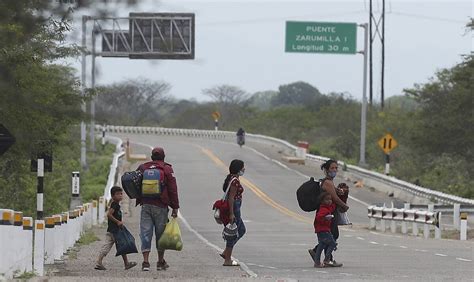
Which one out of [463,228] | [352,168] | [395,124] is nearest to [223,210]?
[463,228]

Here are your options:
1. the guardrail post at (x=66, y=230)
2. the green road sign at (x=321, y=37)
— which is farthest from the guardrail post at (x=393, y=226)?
the green road sign at (x=321, y=37)

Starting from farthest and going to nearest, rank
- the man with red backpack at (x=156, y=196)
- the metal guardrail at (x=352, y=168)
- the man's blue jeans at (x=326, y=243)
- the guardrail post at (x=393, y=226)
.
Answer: the metal guardrail at (x=352, y=168)
the guardrail post at (x=393, y=226)
the man's blue jeans at (x=326, y=243)
the man with red backpack at (x=156, y=196)

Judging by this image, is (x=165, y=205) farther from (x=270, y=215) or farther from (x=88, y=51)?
(x=270, y=215)

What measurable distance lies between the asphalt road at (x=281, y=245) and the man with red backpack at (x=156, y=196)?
682 millimetres

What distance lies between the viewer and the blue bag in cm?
1752

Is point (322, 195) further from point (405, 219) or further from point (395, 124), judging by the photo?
point (395, 124)

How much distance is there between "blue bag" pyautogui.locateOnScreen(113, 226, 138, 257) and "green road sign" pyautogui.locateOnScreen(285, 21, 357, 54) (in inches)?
1518

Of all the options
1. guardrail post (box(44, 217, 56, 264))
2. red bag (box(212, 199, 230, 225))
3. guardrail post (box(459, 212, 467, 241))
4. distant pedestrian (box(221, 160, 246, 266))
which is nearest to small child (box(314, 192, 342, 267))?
distant pedestrian (box(221, 160, 246, 266))

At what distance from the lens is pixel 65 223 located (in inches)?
824

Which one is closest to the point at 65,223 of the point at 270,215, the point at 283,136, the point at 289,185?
the point at 270,215

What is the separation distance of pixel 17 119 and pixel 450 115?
4882cm

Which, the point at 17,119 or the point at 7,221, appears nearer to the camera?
the point at 7,221

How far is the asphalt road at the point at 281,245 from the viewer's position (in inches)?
668

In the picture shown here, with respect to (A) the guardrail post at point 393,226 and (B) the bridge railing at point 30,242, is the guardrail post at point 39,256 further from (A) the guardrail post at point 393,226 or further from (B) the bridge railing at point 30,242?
(A) the guardrail post at point 393,226
